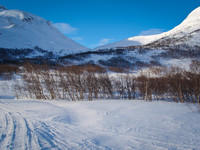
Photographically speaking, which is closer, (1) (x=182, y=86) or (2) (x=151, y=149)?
(2) (x=151, y=149)

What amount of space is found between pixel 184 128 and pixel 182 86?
14.0 metres

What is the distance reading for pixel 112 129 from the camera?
6004 mm

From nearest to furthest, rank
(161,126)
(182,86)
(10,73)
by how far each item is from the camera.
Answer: (161,126) < (182,86) < (10,73)

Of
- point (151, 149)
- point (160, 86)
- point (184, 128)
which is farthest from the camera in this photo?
point (160, 86)

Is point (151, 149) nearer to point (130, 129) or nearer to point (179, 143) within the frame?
point (179, 143)

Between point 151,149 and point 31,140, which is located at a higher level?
point 31,140

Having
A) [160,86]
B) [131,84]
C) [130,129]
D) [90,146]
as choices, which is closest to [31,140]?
[90,146]

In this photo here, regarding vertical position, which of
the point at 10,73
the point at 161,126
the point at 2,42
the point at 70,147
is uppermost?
the point at 2,42

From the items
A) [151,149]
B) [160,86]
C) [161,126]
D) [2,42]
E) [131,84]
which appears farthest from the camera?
[2,42]

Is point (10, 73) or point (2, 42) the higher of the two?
point (2, 42)

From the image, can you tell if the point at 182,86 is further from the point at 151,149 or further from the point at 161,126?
the point at 151,149

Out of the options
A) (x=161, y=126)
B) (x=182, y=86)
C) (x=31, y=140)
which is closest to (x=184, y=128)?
(x=161, y=126)

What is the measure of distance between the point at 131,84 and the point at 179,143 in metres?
22.0

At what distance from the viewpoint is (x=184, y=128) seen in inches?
230
